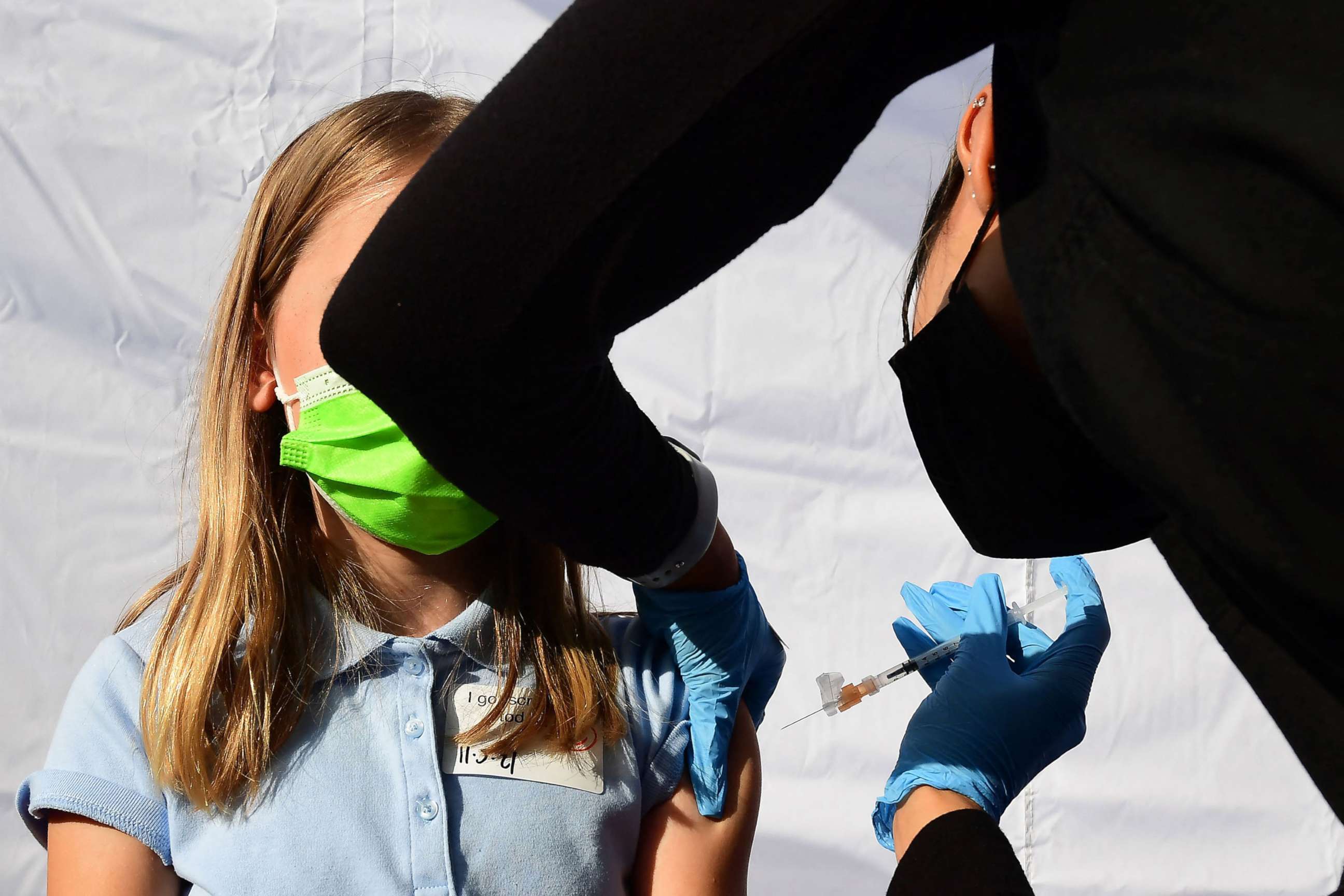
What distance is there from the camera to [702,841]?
103 cm

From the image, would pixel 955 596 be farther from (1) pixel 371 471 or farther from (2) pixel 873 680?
(1) pixel 371 471

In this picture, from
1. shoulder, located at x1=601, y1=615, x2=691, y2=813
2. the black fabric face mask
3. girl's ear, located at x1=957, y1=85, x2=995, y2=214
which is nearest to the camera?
the black fabric face mask

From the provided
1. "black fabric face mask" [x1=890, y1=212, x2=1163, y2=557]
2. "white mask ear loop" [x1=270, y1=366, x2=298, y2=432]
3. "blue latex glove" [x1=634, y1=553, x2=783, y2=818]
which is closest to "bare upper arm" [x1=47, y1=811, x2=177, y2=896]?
"white mask ear loop" [x1=270, y1=366, x2=298, y2=432]

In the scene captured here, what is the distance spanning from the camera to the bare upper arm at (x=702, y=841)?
3.31ft

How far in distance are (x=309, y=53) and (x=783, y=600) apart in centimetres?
107

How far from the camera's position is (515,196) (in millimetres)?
443

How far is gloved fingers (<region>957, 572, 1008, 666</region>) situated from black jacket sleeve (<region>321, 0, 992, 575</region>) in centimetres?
70

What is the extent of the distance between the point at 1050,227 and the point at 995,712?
68cm

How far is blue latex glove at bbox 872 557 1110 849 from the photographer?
0.99 meters

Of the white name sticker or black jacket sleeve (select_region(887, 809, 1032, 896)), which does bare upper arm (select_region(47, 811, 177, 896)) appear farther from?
black jacket sleeve (select_region(887, 809, 1032, 896))

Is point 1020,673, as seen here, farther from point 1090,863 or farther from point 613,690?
point 1090,863

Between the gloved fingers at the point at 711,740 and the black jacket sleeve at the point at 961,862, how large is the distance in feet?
0.85

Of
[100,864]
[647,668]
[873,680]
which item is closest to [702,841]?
[647,668]

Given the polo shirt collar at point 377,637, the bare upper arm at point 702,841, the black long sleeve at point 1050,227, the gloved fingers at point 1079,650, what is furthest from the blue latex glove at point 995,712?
the black long sleeve at point 1050,227
